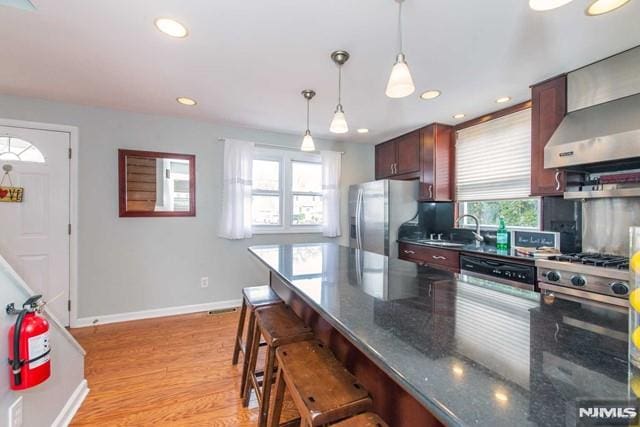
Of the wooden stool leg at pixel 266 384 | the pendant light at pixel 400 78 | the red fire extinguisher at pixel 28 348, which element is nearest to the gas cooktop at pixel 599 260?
the pendant light at pixel 400 78

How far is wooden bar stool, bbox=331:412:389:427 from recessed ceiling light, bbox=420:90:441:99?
8.28 feet

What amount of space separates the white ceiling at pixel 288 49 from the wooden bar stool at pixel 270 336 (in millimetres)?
1743

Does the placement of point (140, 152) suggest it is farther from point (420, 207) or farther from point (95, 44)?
point (420, 207)

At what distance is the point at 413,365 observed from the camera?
2.08ft

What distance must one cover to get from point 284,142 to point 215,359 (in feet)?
8.91

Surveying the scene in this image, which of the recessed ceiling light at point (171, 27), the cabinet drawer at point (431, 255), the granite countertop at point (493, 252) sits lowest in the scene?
the cabinet drawer at point (431, 255)

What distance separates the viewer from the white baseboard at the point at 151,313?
295 centimetres

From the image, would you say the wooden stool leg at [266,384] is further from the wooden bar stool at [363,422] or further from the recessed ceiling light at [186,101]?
the recessed ceiling light at [186,101]

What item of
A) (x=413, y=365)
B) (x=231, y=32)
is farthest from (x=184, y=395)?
(x=231, y=32)

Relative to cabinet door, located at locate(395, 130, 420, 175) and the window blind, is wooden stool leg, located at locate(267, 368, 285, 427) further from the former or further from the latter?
cabinet door, located at locate(395, 130, 420, 175)

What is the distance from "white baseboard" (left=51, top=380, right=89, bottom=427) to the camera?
1584 millimetres

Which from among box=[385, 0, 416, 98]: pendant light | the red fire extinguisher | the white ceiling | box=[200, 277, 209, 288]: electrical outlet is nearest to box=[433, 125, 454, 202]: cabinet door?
the white ceiling

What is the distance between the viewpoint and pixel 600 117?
1970 millimetres

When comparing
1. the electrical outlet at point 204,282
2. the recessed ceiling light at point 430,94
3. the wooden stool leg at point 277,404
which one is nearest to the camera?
the wooden stool leg at point 277,404
